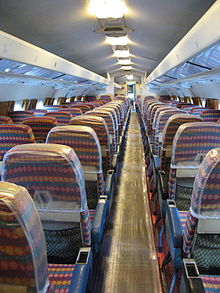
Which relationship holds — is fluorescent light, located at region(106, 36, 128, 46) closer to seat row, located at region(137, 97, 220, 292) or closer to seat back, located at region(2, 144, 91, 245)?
seat row, located at region(137, 97, 220, 292)

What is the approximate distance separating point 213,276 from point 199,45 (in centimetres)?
264

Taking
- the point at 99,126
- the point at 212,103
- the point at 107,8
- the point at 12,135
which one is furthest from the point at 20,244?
the point at 212,103

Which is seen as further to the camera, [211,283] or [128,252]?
[128,252]

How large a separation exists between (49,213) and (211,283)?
117cm

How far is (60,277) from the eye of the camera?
180 centimetres

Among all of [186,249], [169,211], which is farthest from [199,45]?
[186,249]

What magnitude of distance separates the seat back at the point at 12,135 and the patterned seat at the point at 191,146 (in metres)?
1.75

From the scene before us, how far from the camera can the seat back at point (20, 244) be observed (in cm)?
94

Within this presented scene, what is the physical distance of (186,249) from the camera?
185 cm

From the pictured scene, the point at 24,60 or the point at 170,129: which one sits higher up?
the point at 24,60

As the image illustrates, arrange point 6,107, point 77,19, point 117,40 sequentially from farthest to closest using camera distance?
point 117,40
point 6,107
point 77,19

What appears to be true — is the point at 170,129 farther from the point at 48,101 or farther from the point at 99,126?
the point at 48,101

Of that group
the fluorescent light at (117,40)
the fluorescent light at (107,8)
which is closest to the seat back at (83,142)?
the fluorescent light at (107,8)

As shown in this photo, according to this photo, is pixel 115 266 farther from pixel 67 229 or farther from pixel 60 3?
pixel 60 3
